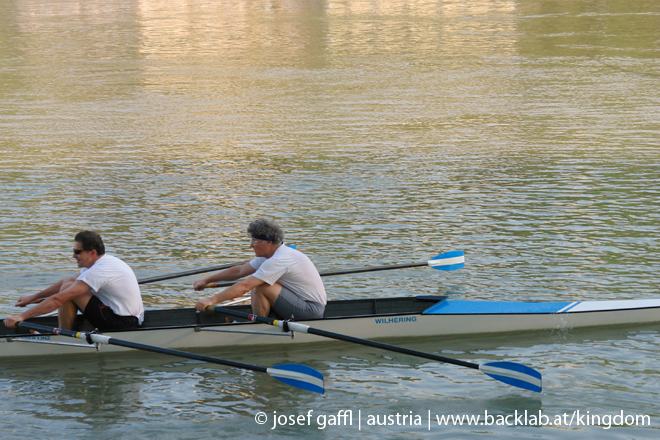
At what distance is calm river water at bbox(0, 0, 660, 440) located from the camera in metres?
7.66

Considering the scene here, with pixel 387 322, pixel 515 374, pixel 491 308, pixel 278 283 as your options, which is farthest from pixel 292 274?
pixel 515 374

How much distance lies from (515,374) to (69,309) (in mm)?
4415

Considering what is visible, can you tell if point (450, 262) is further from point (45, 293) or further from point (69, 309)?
point (45, 293)

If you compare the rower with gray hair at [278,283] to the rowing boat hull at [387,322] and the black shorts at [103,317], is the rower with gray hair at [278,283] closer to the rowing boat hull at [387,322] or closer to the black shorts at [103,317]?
the rowing boat hull at [387,322]

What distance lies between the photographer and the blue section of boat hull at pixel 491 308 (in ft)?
29.7

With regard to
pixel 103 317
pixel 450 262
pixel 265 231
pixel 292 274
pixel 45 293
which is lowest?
pixel 450 262

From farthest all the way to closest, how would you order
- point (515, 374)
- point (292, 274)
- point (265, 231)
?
point (292, 274) → point (265, 231) → point (515, 374)

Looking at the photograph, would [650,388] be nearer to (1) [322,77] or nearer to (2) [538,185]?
(2) [538,185]

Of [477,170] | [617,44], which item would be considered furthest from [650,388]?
[617,44]

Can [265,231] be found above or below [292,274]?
above

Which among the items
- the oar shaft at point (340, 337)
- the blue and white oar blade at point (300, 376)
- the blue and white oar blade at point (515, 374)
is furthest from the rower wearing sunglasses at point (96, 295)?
the blue and white oar blade at point (515, 374)

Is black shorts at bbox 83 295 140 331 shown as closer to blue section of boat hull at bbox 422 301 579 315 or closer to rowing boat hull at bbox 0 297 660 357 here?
rowing boat hull at bbox 0 297 660 357

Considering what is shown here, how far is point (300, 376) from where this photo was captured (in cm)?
755

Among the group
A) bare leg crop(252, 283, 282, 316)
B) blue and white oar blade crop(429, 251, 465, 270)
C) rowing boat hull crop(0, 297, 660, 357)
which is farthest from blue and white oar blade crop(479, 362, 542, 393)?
blue and white oar blade crop(429, 251, 465, 270)
